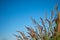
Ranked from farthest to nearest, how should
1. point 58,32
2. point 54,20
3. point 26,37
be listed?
point 26,37 < point 54,20 < point 58,32

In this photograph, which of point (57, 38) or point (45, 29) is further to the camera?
point (45, 29)

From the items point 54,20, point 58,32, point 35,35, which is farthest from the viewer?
point 35,35

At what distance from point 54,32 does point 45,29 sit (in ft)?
0.42

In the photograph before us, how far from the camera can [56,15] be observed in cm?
142

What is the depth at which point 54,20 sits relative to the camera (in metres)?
1.41

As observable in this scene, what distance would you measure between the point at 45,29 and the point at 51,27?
0.07m

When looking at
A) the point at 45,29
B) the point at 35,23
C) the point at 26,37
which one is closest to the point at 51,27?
the point at 45,29

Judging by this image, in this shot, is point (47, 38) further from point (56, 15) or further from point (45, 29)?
point (56, 15)

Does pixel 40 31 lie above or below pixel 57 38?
above

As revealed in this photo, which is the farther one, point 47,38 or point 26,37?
point 26,37

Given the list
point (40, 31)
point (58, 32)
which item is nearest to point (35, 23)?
point (40, 31)

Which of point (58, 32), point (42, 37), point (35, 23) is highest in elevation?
point (35, 23)

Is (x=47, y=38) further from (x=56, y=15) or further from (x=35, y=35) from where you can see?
(x=56, y=15)

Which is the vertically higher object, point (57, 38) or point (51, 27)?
point (51, 27)
